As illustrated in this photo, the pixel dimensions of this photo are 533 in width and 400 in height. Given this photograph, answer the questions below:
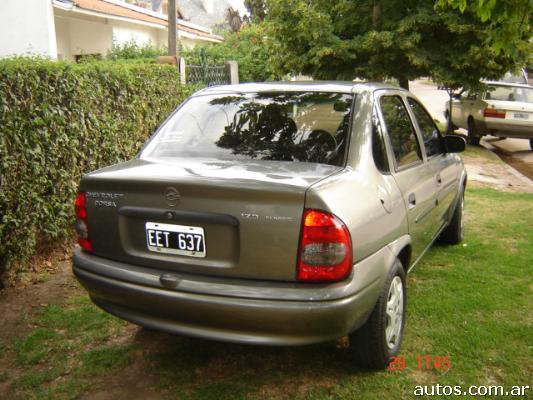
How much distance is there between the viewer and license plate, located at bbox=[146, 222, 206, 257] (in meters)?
2.65

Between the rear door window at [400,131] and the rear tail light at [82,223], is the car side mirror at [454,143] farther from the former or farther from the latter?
the rear tail light at [82,223]

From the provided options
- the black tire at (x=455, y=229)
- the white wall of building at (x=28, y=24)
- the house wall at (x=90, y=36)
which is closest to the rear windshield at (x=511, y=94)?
the black tire at (x=455, y=229)

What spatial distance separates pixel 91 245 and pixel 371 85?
214 cm

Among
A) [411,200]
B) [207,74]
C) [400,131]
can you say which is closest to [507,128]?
[207,74]

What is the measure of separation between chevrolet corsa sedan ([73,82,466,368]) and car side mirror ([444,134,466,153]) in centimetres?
115

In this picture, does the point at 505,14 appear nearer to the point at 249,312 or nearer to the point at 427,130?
the point at 427,130

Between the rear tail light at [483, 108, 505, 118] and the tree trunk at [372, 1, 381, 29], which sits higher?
the tree trunk at [372, 1, 381, 29]

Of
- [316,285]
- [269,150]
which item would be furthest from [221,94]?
[316,285]

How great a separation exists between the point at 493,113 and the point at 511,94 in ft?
2.68

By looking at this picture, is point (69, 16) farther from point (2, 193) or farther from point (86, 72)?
point (2, 193)

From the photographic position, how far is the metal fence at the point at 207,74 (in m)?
9.19

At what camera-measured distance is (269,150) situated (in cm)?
318

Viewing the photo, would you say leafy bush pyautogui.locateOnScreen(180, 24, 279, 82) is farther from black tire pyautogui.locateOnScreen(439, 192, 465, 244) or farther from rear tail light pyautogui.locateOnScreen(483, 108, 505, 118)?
black tire pyautogui.locateOnScreen(439, 192, 465, 244)
